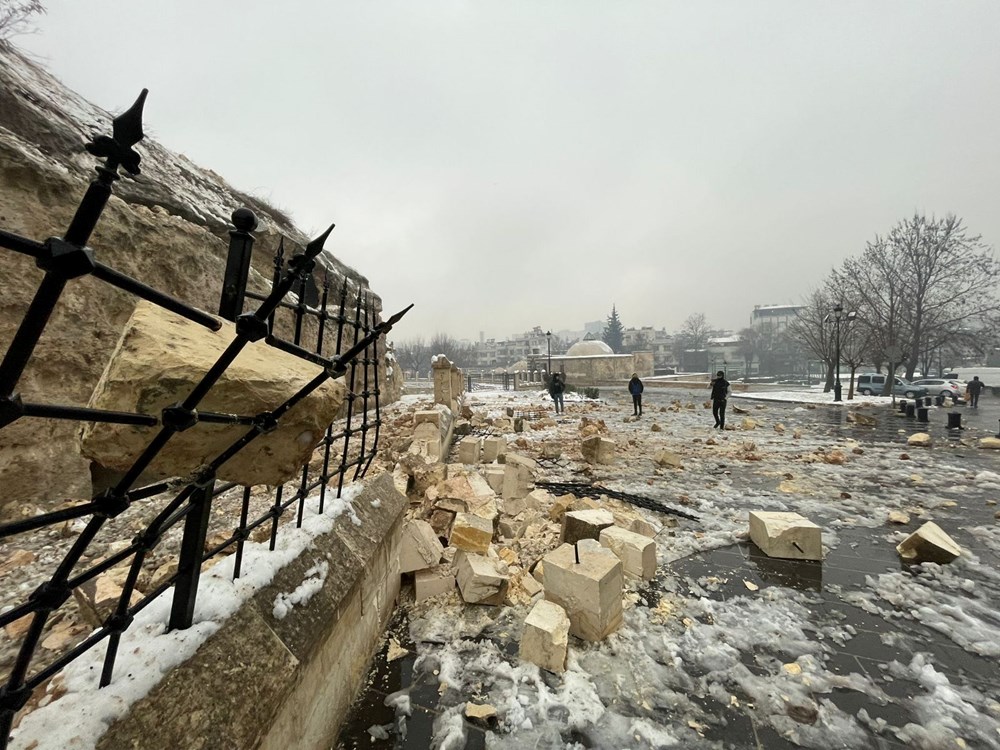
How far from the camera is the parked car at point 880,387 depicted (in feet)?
65.4

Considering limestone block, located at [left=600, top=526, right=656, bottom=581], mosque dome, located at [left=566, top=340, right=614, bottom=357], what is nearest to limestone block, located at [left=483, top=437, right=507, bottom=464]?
limestone block, located at [left=600, top=526, right=656, bottom=581]

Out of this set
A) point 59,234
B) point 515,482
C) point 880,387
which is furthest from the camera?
point 880,387

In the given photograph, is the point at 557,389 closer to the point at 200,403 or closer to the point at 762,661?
the point at 762,661

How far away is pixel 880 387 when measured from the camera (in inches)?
901

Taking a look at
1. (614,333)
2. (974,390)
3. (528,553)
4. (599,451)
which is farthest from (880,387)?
(614,333)

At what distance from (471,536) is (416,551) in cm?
43

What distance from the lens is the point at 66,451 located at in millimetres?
4066

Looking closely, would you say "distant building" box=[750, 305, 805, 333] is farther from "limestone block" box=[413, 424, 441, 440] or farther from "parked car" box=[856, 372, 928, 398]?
"limestone block" box=[413, 424, 441, 440]

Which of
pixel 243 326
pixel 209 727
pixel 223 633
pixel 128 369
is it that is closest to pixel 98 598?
pixel 223 633

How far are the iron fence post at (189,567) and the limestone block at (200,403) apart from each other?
0.12 m

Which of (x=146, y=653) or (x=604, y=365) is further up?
(x=604, y=365)

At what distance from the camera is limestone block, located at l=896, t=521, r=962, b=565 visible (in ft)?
10.4

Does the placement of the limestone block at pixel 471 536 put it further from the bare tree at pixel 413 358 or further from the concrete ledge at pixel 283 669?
the bare tree at pixel 413 358

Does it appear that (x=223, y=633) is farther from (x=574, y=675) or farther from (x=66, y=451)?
(x=66, y=451)
